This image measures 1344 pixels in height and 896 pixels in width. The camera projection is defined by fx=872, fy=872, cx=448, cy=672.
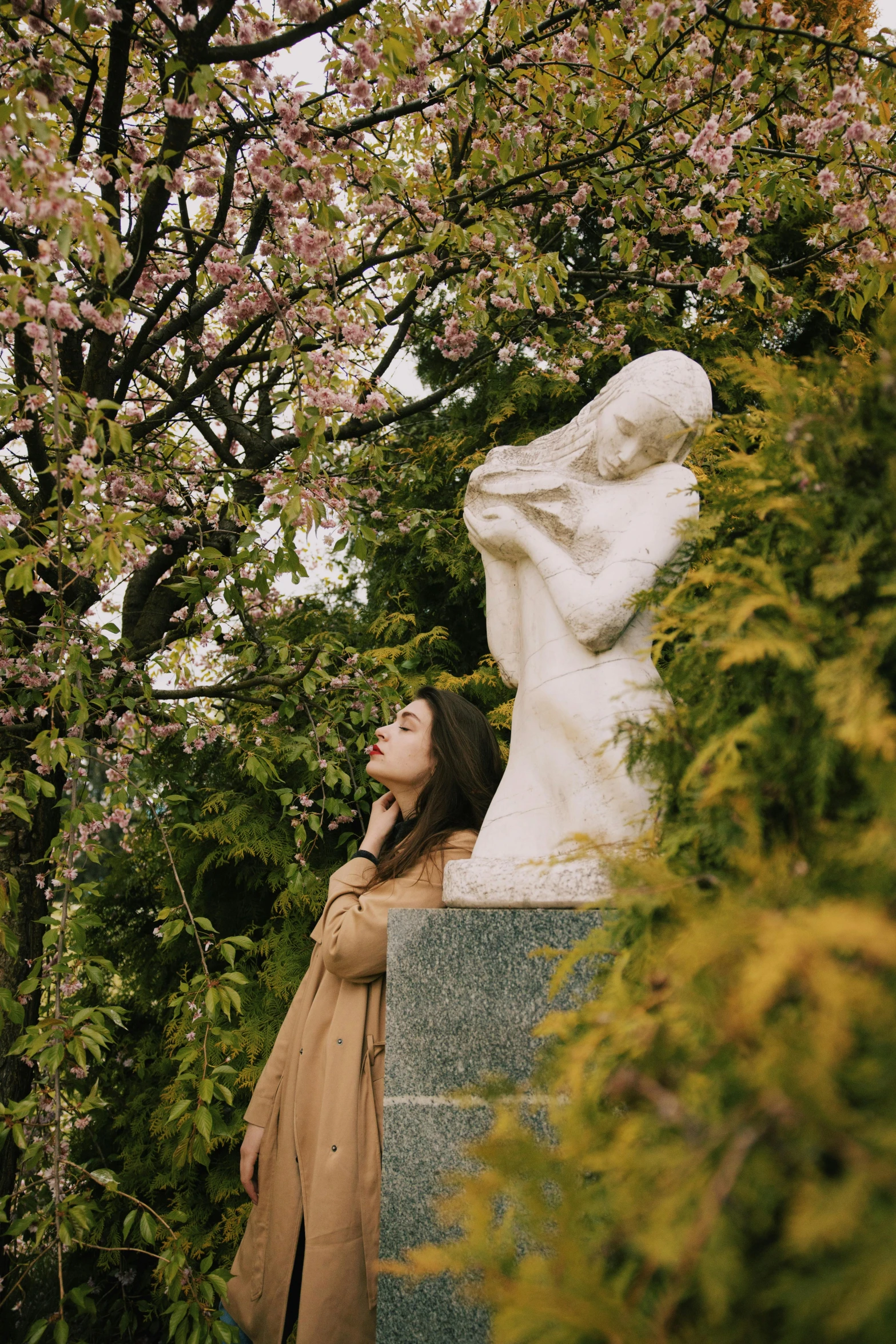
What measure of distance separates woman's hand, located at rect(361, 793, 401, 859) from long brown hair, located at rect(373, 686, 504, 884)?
5 cm

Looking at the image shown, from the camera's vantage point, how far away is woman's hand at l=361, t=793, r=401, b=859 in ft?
9.07

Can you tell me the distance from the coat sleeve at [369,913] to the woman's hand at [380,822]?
0.60 ft

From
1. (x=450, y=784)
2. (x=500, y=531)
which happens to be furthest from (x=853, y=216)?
(x=450, y=784)

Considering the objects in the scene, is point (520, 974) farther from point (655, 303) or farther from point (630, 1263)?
point (655, 303)

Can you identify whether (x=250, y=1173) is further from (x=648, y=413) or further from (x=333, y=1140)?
(x=648, y=413)

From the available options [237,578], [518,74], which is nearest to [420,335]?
[518,74]

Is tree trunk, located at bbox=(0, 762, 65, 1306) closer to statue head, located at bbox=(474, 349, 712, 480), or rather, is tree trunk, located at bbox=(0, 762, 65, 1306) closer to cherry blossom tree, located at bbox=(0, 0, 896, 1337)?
cherry blossom tree, located at bbox=(0, 0, 896, 1337)

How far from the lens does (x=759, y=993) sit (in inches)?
26.4

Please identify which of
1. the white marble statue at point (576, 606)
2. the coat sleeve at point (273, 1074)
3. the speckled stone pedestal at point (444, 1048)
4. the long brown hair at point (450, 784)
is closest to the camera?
the speckled stone pedestal at point (444, 1048)

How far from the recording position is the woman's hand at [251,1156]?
2.66 m

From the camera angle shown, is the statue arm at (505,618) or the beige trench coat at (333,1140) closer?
the beige trench coat at (333,1140)

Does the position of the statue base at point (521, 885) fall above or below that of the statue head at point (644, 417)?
below

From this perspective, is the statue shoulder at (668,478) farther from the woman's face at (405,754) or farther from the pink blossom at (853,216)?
the pink blossom at (853,216)

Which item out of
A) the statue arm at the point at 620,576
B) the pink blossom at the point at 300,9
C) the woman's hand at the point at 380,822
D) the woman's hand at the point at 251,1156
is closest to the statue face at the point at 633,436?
the statue arm at the point at 620,576
